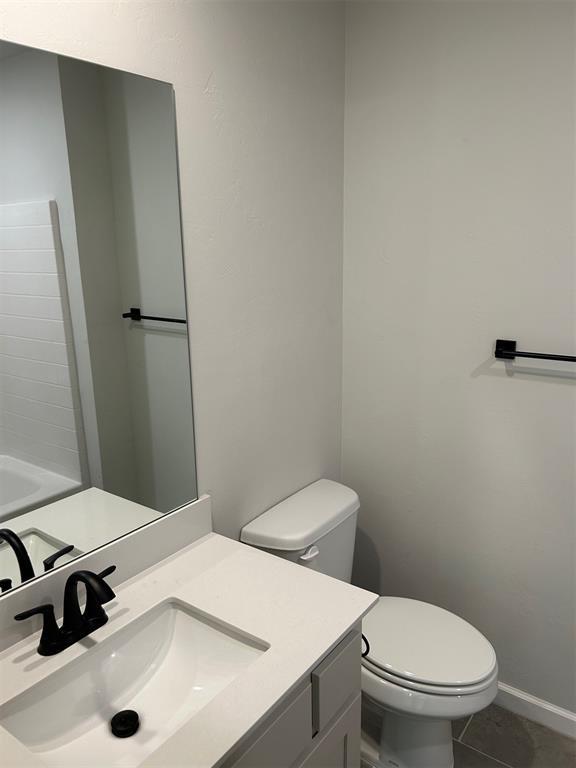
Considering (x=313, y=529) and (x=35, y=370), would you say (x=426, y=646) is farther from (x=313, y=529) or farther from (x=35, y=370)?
(x=35, y=370)

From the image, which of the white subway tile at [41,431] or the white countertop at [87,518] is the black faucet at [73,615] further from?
the white subway tile at [41,431]

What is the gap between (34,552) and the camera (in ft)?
3.88

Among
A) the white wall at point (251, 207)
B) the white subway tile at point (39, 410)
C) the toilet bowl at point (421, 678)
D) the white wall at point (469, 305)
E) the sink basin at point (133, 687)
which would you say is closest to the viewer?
the sink basin at point (133, 687)

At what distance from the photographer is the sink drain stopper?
1063 mm

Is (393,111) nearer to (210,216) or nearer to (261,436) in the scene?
(210,216)

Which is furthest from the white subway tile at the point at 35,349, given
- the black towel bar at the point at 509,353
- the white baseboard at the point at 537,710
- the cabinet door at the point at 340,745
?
the white baseboard at the point at 537,710

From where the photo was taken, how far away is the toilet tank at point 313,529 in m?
1.64

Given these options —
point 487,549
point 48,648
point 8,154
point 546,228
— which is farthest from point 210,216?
point 487,549

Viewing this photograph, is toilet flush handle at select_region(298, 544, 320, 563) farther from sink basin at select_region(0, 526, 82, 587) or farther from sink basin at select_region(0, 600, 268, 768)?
sink basin at select_region(0, 526, 82, 587)

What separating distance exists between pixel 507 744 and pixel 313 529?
3.15 feet

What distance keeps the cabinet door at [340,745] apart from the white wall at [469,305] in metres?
0.80

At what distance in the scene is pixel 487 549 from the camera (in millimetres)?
1897

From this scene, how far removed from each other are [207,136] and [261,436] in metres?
0.84

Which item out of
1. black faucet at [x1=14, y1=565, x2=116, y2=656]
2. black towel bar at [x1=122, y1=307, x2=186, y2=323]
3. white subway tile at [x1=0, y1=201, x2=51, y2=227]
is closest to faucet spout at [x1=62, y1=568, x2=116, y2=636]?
A: black faucet at [x1=14, y1=565, x2=116, y2=656]
